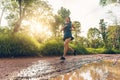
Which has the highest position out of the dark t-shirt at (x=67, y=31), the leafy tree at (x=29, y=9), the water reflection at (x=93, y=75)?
the leafy tree at (x=29, y=9)

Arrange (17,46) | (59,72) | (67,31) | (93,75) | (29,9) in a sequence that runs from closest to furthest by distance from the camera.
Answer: (93,75)
(59,72)
(67,31)
(17,46)
(29,9)

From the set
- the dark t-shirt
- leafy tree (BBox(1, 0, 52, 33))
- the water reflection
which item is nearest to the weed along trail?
the water reflection

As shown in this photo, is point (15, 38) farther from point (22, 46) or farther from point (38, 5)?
point (38, 5)

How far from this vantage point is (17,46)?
13180 millimetres

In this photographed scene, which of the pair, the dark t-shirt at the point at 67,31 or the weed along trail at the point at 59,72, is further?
the dark t-shirt at the point at 67,31

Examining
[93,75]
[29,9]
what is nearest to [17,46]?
[93,75]

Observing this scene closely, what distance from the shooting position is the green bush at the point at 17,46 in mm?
12617

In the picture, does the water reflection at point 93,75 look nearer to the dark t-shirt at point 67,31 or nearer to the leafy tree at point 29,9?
the dark t-shirt at point 67,31

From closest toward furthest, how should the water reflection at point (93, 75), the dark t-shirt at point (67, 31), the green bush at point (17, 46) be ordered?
the water reflection at point (93, 75), the dark t-shirt at point (67, 31), the green bush at point (17, 46)

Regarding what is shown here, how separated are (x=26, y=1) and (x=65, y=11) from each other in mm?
40081

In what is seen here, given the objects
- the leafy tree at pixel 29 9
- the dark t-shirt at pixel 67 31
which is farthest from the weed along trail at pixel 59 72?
the leafy tree at pixel 29 9

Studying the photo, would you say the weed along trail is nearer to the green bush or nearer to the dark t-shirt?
the dark t-shirt

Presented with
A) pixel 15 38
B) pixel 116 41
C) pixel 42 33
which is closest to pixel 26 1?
pixel 15 38

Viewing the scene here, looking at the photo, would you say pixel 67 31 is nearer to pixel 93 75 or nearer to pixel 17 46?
pixel 17 46
